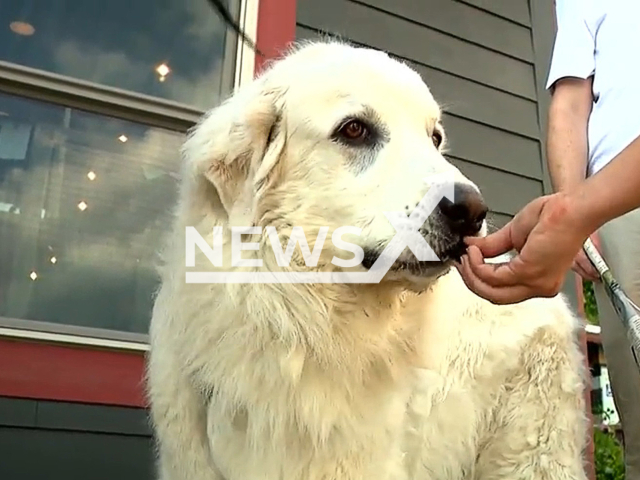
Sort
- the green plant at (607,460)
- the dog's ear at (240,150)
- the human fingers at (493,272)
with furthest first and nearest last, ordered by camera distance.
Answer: the green plant at (607,460) < the dog's ear at (240,150) < the human fingers at (493,272)

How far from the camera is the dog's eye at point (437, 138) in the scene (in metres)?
2.19

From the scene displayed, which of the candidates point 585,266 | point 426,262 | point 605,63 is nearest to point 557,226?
point 426,262

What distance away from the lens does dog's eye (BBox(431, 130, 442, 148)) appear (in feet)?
7.17

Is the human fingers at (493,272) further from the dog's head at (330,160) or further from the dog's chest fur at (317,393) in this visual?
the dog's chest fur at (317,393)

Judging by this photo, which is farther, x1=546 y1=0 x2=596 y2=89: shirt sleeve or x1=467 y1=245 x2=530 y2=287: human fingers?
x1=546 y1=0 x2=596 y2=89: shirt sleeve

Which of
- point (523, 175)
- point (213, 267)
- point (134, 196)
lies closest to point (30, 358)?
point (134, 196)

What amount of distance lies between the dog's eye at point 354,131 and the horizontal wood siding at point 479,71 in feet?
6.25

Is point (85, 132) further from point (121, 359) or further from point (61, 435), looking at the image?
point (61, 435)

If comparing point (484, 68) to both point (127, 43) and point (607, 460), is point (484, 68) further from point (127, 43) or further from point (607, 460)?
point (607, 460)

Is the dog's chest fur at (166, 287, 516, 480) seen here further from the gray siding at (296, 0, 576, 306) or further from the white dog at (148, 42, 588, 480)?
the gray siding at (296, 0, 576, 306)

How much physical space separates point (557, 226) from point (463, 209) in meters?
0.35

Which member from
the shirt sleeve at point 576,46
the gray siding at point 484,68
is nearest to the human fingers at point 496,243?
the shirt sleeve at point 576,46

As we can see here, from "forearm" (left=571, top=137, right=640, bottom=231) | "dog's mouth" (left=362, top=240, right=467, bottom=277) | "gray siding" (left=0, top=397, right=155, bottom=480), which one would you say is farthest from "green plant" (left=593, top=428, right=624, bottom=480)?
"forearm" (left=571, top=137, right=640, bottom=231)

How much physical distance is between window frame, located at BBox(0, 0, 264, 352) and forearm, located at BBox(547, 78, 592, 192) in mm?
1555
